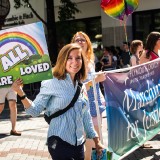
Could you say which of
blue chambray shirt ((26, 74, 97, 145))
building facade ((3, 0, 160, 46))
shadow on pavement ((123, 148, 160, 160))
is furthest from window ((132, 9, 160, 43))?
blue chambray shirt ((26, 74, 97, 145))

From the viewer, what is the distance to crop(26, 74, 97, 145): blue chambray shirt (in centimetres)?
311

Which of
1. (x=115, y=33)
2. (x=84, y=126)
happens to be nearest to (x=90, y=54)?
(x=84, y=126)

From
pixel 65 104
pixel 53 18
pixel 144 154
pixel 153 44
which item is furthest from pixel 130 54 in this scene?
pixel 65 104

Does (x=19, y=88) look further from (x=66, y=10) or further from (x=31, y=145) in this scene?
(x=66, y=10)

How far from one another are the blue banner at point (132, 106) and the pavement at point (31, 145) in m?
0.47

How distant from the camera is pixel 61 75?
3162 millimetres

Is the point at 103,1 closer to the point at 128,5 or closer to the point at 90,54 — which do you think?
the point at 128,5

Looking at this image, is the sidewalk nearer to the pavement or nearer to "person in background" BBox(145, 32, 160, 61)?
the pavement

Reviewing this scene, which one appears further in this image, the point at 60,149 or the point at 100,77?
the point at 100,77

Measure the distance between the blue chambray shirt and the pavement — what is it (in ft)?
7.72

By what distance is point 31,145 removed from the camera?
620 cm

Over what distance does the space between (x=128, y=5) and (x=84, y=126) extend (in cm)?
488

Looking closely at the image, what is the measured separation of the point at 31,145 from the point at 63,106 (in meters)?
3.26

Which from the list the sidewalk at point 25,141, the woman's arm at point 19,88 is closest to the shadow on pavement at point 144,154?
the sidewalk at point 25,141
